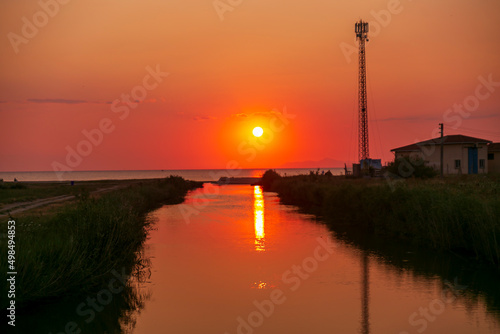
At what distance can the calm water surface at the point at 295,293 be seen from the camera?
12.0 metres

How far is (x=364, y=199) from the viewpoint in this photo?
29.4 meters

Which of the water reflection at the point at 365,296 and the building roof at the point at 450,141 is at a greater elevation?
the building roof at the point at 450,141

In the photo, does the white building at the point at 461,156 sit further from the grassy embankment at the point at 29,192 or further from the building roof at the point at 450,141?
the grassy embankment at the point at 29,192

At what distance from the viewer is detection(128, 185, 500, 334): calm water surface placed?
39.3ft

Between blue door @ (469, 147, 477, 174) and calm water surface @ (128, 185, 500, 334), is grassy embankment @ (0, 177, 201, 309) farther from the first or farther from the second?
blue door @ (469, 147, 477, 174)

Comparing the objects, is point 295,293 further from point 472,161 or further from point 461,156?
point 472,161

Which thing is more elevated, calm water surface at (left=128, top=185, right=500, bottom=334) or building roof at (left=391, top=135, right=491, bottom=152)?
building roof at (left=391, top=135, right=491, bottom=152)

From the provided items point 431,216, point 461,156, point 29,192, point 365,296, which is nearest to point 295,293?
point 365,296

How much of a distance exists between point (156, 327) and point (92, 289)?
11.0 ft

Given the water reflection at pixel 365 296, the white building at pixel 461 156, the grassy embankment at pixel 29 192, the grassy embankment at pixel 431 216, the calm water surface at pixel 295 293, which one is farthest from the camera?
the white building at pixel 461 156

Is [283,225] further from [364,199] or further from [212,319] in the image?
[212,319]

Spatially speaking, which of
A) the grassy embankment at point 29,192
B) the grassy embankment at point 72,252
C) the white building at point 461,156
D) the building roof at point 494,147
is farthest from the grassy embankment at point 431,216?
the building roof at point 494,147

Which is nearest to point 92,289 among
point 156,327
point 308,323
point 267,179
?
point 156,327

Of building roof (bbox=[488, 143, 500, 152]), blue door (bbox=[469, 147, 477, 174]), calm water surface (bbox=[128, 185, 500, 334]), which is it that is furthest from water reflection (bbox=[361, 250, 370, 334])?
building roof (bbox=[488, 143, 500, 152])
